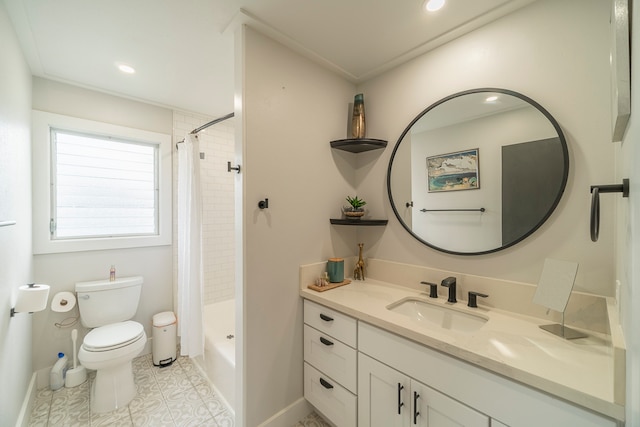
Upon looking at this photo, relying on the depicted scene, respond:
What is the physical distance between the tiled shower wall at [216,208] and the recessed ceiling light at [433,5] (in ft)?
7.69

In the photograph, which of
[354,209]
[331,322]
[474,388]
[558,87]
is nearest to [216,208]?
[354,209]

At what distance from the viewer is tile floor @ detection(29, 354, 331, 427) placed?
5.49 ft

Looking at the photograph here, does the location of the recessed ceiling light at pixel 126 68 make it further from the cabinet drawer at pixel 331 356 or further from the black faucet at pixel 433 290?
the black faucet at pixel 433 290

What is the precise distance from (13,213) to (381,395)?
7.38ft

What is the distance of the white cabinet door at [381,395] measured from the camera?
1.18 meters

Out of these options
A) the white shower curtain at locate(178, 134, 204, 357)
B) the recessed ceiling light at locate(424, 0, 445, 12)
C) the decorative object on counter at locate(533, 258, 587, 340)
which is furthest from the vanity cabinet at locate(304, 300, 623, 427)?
the recessed ceiling light at locate(424, 0, 445, 12)

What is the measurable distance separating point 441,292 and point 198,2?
7.00 feet

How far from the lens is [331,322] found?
151 cm

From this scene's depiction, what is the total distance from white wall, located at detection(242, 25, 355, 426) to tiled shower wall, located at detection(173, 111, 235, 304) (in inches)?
61.3

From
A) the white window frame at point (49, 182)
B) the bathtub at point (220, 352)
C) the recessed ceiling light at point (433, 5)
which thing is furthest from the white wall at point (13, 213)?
the recessed ceiling light at point (433, 5)

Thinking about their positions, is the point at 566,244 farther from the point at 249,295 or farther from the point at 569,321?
the point at 249,295

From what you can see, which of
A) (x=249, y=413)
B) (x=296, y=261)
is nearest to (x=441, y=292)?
(x=296, y=261)

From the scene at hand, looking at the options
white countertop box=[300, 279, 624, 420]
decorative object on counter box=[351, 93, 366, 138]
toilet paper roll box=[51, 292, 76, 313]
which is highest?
decorative object on counter box=[351, 93, 366, 138]

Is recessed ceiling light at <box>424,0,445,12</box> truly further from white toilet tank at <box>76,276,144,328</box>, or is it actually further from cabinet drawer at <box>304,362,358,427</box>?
white toilet tank at <box>76,276,144,328</box>
